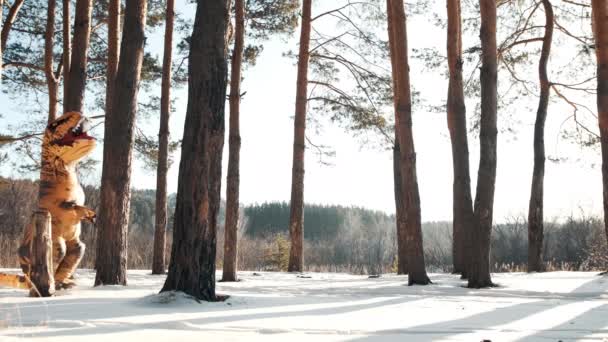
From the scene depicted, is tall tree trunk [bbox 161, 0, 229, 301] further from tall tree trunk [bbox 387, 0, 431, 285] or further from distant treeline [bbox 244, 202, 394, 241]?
distant treeline [bbox 244, 202, 394, 241]

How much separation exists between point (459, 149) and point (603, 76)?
3.11 m

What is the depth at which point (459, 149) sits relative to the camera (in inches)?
433

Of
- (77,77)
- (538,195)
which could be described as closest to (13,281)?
(77,77)

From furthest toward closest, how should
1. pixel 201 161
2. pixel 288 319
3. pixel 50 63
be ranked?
pixel 50 63, pixel 201 161, pixel 288 319

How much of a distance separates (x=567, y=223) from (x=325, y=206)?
43284 millimetres

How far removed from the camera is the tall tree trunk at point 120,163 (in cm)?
739

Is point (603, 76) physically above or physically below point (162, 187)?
above

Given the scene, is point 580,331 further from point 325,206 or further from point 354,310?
point 325,206

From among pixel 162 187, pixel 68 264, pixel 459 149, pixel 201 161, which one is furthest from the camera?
pixel 162 187

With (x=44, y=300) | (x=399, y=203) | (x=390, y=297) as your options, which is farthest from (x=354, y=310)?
(x=399, y=203)

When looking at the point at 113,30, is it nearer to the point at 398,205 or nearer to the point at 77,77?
the point at 77,77

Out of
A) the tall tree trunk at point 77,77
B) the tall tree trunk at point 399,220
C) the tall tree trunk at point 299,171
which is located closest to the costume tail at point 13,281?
the tall tree trunk at point 77,77

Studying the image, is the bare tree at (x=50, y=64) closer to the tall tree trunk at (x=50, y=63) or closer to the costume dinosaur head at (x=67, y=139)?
the tall tree trunk at (x=50, y=63)

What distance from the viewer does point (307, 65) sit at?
597 inches
